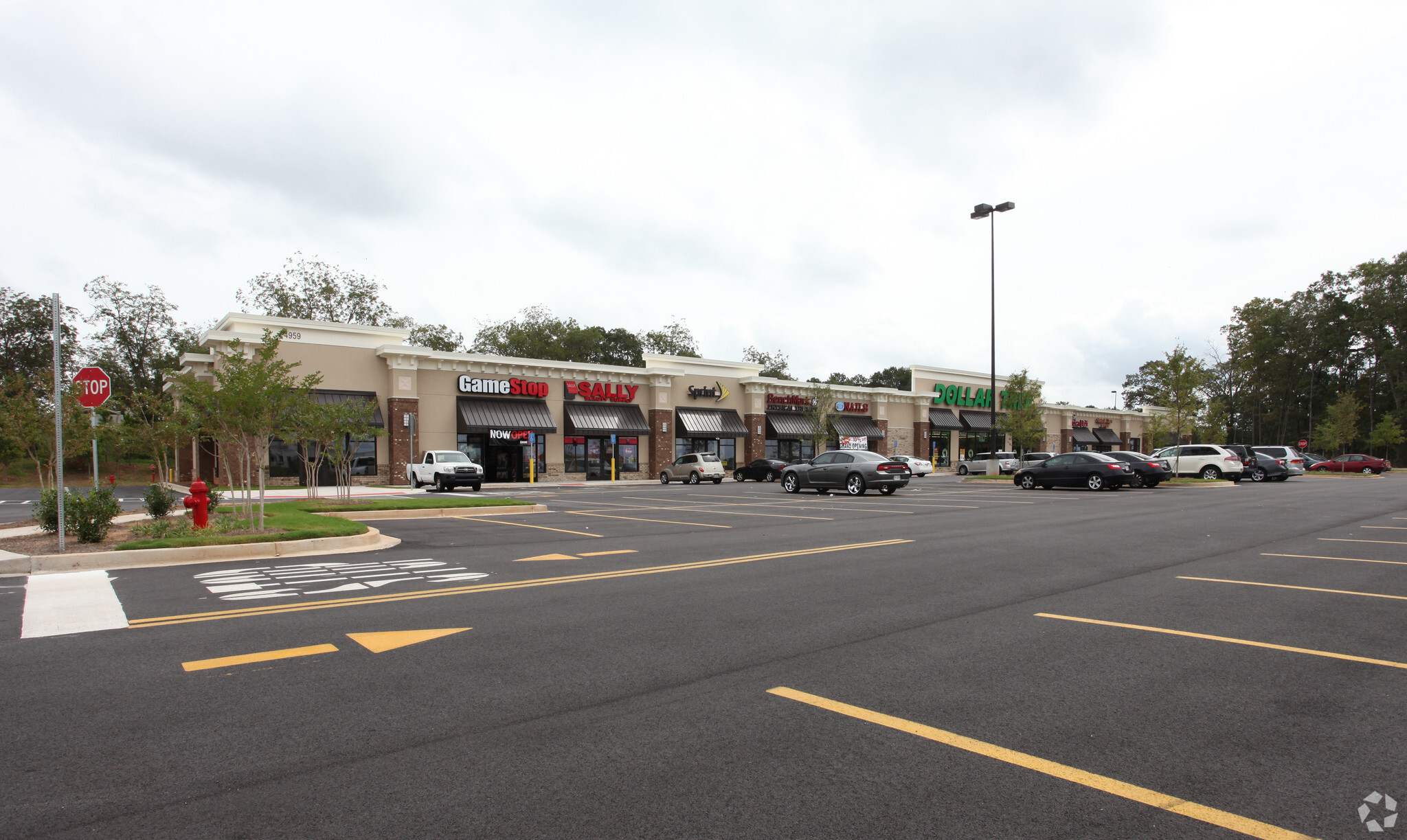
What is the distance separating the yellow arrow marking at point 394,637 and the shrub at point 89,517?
8701mm

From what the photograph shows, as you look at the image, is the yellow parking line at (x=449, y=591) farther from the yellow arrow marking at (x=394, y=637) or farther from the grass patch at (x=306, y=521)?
the grass patch at (x=306, y=521)

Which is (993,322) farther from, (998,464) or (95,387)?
(95,387)

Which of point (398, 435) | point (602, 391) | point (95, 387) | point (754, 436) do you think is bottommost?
point (754, 436)

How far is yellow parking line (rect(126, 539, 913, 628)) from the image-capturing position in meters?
6.96

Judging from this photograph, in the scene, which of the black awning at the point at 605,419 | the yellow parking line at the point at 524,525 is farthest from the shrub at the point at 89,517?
the black awning at the point at 605,419

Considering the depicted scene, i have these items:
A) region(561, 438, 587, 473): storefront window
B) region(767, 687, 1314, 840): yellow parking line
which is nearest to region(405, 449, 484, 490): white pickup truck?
region(561, 438, 587, 473): storefront window

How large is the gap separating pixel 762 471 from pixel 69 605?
32.9m

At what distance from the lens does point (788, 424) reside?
158 feet

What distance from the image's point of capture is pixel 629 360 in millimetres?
75062

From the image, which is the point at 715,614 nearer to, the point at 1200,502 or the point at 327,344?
the point at 1200,502

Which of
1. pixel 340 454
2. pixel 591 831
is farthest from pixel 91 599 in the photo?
pixel 340 454

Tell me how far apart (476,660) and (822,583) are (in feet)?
13.9

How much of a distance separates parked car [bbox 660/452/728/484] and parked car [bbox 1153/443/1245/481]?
68.3 ft

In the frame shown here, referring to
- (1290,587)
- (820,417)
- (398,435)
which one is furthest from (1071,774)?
(820,417)
